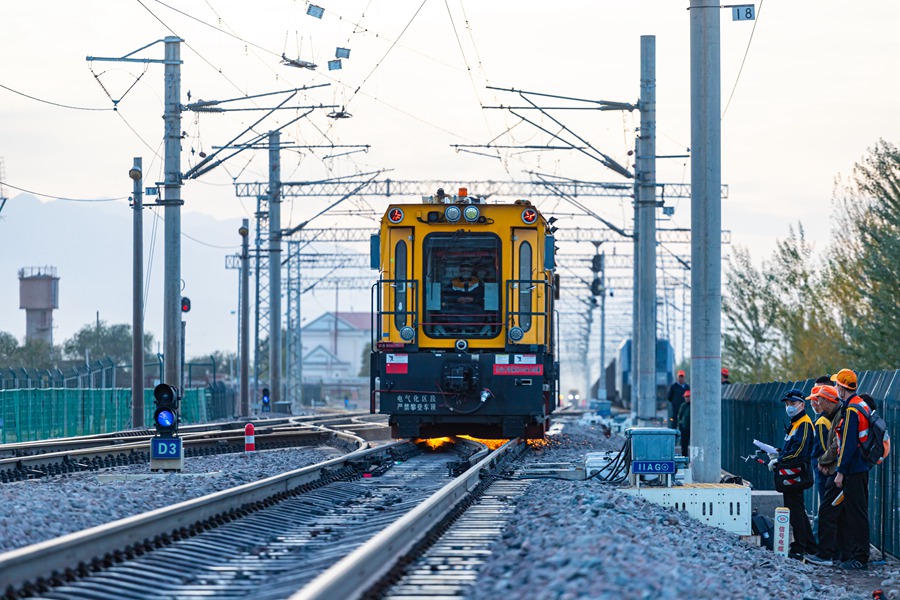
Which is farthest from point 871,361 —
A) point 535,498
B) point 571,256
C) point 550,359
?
point 571,256

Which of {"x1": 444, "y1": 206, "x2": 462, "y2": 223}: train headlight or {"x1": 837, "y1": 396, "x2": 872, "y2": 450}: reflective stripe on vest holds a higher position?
{"x1": 444, "y1": 206, "x2": 462, "y2": 223}: train headlight

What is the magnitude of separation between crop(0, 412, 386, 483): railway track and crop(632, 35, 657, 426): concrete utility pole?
5907 millimetres

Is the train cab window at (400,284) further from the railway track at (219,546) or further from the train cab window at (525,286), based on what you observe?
the railway track at (219,546)

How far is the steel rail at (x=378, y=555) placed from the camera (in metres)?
7.11

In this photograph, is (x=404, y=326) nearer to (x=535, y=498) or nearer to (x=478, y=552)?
(x=535, y=498)

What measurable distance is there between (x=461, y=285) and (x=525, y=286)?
0.95m

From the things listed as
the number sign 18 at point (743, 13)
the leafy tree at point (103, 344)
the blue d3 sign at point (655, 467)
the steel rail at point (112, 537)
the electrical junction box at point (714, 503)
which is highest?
the number sign 18 at point (743, 13)

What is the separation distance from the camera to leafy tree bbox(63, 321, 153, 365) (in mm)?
100000

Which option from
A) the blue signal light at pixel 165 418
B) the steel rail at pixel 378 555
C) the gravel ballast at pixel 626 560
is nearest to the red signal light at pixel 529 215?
the gravel ballast at pixel 626 560

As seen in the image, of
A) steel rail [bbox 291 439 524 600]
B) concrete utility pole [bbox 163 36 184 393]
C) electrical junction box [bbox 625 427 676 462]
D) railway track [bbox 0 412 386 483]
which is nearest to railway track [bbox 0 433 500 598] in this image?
steel rail [bbox 291 439 524 600]

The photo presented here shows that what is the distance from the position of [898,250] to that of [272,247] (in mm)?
20510

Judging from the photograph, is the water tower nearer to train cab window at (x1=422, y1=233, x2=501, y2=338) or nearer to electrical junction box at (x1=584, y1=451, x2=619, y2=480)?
train cab window at (x1=422, y1=233, x2=501, y2=338)

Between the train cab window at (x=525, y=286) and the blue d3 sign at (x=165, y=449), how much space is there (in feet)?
16.7

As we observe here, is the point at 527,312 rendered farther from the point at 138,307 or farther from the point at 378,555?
the point at 138,307
